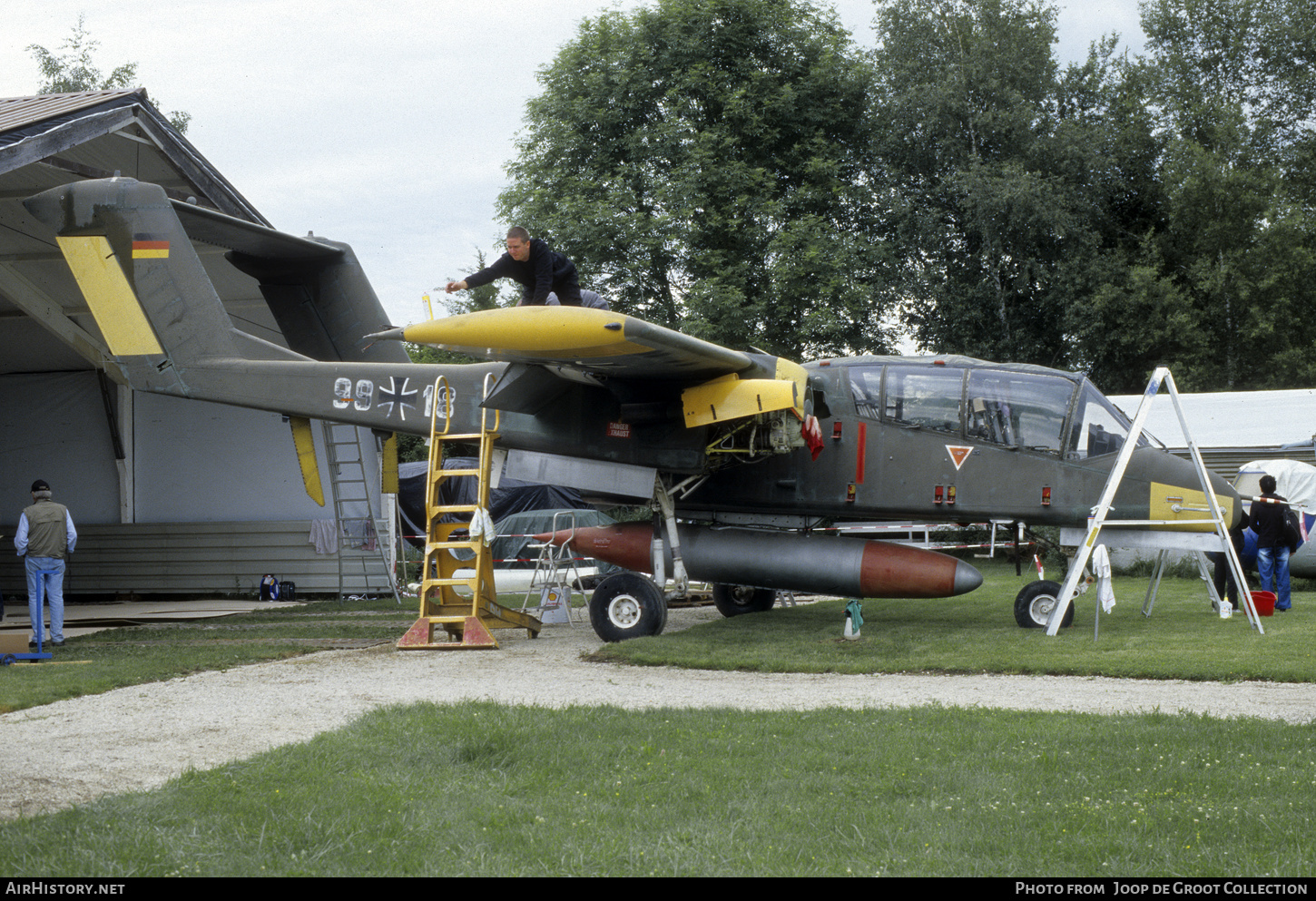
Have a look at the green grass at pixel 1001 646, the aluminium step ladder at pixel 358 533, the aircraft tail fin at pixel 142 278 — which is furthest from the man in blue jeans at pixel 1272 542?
the aluminium step ladder at pixel 358 533

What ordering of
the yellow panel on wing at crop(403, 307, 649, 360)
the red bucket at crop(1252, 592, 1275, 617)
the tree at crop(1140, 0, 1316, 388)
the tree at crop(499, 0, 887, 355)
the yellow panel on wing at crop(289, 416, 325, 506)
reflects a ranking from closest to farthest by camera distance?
1. the yellow panel on wing at crop(403, 307, 649, 360)
2. the yellow panel on wing at crop(289, 416, 325, 506)
3. the red bucket at crop(1252, 592, 1275, 617)
4. the tree at crop(1140, 0, 1316, 388)
5. the tree at crop(499, 0, 887, 355)

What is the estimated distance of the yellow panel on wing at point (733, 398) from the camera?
10.3 m

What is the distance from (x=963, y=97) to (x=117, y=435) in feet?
88.2

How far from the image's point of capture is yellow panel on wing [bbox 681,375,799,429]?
1027 centimetres

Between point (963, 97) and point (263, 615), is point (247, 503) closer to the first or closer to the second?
point (263, 615)

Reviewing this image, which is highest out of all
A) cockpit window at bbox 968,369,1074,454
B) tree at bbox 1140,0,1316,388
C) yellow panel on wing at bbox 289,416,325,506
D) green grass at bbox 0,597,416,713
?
tree at bbox 1140,0,1316,388

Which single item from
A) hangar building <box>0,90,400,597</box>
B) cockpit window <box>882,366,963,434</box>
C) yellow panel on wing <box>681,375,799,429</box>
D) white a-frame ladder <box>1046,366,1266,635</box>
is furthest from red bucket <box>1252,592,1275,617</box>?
hangar building <box>0,90,400,597</box>

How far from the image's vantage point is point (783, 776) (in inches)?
196

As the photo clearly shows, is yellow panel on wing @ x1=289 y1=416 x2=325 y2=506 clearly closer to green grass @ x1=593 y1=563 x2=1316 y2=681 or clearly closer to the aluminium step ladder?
green grass @ x1=593 y1=563 x2=1316 y2=681

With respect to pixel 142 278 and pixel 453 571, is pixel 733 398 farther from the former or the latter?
pixel 142 278

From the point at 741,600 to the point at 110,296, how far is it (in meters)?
9.02

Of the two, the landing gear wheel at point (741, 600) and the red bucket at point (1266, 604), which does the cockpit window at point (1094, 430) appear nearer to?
the red bucket at point (1266, 604)

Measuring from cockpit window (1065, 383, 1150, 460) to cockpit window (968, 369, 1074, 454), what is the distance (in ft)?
0.50

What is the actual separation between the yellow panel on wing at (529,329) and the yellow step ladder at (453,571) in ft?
7.14
